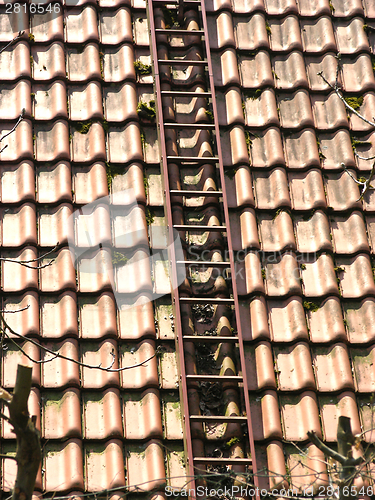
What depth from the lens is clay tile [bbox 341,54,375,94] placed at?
6.78 meters

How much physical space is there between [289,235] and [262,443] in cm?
172

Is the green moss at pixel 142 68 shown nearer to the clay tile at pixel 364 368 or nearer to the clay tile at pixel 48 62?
the clay tile at pixel 48 62

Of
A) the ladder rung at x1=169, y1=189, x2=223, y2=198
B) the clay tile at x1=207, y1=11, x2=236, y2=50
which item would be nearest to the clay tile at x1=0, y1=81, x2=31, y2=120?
the ladder rung at x1=169, y1=189, x2=223, y2=198

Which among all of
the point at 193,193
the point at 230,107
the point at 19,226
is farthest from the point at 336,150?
the point at 19,226

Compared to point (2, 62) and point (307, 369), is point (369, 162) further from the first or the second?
point (2, 62)

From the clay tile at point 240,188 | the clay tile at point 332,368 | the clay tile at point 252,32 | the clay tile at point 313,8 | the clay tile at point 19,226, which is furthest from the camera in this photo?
the clay tile at point 313,8

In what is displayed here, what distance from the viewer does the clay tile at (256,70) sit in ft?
21.8

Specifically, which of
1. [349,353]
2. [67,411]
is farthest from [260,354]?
[67,411]

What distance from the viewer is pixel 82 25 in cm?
678

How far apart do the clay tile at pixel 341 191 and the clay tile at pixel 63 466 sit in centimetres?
294

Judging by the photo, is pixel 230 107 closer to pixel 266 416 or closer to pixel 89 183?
pixel 89 183

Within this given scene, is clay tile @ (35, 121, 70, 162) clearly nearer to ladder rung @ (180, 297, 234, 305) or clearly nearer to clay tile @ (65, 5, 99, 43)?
clay tile @ (65, 5, 99, 43)

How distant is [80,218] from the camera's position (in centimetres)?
581

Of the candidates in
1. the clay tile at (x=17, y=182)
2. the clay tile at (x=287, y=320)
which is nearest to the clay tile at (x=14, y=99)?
the clay tile at (x=17, y=182)
